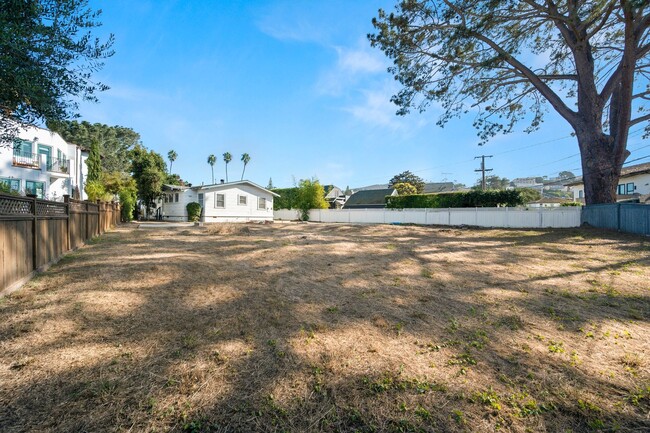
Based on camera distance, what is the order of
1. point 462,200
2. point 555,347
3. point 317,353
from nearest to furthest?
point 317,353 → point 555,347 → point 462,200

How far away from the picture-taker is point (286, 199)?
124 ft

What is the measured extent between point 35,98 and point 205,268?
4.04 metres

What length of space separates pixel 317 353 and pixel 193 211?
27122 millimetres

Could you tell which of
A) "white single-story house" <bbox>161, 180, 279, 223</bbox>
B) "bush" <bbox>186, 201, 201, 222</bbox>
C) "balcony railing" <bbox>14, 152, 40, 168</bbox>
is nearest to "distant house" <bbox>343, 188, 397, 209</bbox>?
"white single-story house" <bbox>161, 180, 279, 223</bbox>

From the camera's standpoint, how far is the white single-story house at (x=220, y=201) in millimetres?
27578

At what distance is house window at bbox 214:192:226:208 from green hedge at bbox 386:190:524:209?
16.7 m

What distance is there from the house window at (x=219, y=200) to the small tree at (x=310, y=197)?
9661mm

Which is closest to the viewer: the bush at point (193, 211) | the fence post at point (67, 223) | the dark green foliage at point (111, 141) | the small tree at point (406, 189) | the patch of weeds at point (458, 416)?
the patch of weeds at point (458, 416)

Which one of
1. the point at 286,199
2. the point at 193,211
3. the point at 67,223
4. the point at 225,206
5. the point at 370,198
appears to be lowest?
the point at 67,223

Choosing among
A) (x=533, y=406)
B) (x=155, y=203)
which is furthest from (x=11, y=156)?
(x=533, y=406)

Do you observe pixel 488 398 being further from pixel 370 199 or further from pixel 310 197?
pixel 370 199

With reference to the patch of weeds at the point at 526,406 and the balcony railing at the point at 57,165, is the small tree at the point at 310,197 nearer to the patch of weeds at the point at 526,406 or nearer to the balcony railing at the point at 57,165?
the balcony railing at the point at 57,165

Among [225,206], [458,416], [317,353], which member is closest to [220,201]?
[225,206]

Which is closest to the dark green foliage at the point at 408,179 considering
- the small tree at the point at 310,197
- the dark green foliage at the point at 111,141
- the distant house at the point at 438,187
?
the distant house at the point at 438,187
